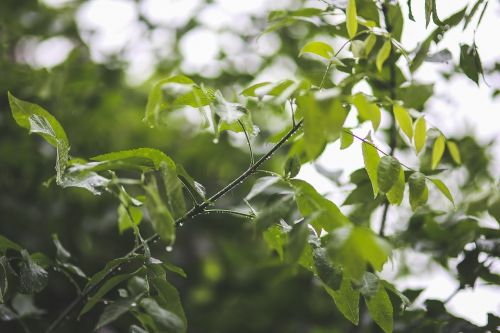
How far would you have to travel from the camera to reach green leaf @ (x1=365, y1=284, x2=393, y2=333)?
759 millimetres

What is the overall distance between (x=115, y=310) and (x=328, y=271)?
Result: 297 mm

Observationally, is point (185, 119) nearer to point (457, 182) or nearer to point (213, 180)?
point (213, 180)

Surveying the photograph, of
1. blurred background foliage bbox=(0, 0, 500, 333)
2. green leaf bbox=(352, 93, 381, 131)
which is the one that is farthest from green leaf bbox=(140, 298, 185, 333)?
blurred background foliage bbox=(0, 0, 500, 333)

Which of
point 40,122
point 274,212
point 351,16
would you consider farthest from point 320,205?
point 40,122

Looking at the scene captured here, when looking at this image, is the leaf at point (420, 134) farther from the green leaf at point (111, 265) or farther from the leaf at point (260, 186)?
the green leaf at point (111, 265)

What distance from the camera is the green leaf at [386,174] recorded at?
0.71 m

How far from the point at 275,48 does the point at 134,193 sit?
91 centimetres

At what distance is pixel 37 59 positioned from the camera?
100 inches

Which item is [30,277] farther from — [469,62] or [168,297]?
[469,62]

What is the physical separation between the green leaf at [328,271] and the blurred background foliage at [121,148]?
38.1 inches

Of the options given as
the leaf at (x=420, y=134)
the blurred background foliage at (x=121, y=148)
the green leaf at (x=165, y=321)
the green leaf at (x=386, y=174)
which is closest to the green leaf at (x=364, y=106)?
the green leaf at (x=386, y=174)

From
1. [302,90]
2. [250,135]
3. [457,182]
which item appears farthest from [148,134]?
[302,90]

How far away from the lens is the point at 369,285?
733 mm

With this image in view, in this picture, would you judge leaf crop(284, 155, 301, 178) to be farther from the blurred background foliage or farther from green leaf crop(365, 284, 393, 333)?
the blurred background foliage
